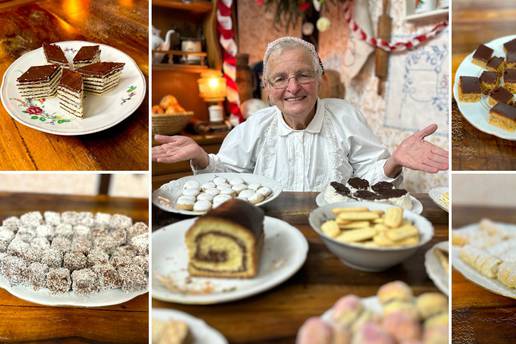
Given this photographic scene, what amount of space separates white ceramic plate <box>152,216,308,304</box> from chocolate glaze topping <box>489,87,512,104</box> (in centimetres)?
56

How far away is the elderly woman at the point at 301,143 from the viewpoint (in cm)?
98

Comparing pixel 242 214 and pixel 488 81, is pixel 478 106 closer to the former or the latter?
pixel 488 81

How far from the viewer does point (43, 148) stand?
982 millimetres

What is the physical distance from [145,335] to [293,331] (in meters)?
0.40

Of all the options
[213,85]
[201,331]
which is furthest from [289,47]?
[201,331]

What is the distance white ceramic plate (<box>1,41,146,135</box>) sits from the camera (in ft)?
3.12

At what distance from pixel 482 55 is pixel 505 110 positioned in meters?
0.14

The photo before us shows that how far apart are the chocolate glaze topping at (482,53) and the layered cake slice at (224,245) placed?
2.11 ft

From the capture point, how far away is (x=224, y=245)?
0.84 metres

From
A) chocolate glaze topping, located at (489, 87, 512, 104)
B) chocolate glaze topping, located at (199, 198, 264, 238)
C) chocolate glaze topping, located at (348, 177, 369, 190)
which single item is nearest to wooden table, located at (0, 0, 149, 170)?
→ chocolate glaze topping, located at (199, 198, 264, 238)

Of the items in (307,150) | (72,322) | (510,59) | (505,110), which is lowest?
(72,322)

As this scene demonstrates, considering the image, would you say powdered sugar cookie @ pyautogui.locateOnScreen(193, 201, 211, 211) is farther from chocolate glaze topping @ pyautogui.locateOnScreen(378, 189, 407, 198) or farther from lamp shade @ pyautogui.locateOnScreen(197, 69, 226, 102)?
chocolate glaze topping @ pyautogui.locateOnScreen(378, 189, 407, 198)

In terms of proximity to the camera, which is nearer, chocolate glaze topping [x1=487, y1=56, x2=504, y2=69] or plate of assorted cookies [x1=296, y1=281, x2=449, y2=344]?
plate of assorted cookies [x1=296, y1=281, x2=449, y2=344]

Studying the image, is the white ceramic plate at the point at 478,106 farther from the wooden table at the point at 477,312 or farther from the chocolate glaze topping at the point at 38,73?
the chocolate glaze topping at the point at 38,73
